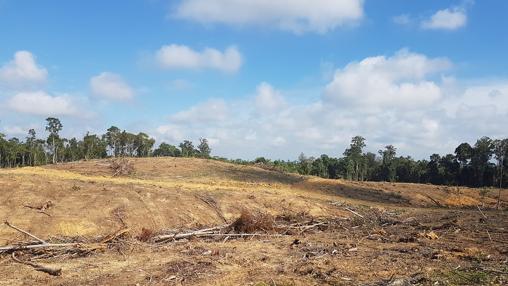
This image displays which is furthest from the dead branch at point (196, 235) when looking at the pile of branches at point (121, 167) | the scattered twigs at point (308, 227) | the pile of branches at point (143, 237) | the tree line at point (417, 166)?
the tree line at point (417, 166)

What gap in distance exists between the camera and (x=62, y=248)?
12.3 metres

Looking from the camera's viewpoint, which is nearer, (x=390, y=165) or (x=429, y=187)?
(x=429, y=187)

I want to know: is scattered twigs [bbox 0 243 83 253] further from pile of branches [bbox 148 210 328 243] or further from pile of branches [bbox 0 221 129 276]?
pile of branches [bbox 148 210 328 243]

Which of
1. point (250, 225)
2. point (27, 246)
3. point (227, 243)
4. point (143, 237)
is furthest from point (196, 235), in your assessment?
point (27, 246)

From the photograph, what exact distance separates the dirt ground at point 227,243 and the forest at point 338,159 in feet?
123

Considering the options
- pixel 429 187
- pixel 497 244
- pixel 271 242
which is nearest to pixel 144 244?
pixel 271 242

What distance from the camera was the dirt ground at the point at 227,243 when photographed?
9797mm

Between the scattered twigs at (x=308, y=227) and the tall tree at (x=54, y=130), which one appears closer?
the scattered twigs at (x=308, y=227)

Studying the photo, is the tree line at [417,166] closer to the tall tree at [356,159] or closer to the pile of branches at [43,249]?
the tall tree at [356,159]

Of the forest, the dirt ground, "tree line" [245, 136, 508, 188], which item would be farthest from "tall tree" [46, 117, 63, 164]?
the dirt ground

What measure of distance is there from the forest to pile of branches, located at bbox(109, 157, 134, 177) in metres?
24.4

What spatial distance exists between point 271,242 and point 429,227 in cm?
716

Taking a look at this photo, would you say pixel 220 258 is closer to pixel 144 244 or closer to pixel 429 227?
pixel 144 244

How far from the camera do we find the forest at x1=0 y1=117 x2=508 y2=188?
60062 mm
